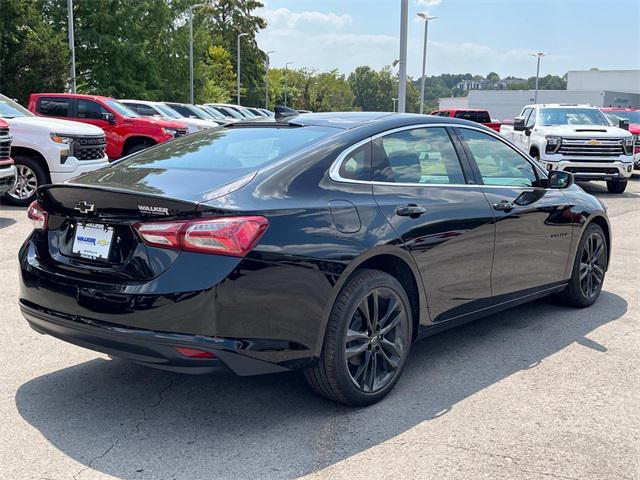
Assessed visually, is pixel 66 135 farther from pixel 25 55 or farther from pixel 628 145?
pixel 25 55

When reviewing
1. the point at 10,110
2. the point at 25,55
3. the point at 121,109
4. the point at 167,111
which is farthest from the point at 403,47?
the point at 25,55

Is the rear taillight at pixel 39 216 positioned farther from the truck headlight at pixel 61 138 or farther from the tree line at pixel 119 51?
the tree line at pixel 119 51

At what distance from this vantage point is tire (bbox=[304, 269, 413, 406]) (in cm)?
365

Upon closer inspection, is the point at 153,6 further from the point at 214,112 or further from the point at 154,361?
the point at 154,361

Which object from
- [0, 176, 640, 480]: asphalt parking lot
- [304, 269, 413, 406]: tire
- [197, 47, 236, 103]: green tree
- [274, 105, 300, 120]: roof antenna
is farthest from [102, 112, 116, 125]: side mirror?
[197, 47, 236, 103]: green tree

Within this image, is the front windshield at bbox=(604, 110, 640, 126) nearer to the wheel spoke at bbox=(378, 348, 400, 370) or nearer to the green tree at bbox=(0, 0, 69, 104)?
the wheel spoke at bbox=(378, 348, 400, 370)

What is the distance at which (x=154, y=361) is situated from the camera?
3.31 metres

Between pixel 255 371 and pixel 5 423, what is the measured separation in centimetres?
132

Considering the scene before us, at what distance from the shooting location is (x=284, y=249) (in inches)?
134

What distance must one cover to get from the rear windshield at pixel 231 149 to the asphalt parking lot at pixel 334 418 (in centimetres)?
129

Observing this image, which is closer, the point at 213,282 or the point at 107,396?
the point at 213,282

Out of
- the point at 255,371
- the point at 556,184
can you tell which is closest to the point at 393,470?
the point at 255,371

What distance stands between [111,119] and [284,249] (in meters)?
13.5

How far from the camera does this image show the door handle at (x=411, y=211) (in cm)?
405
